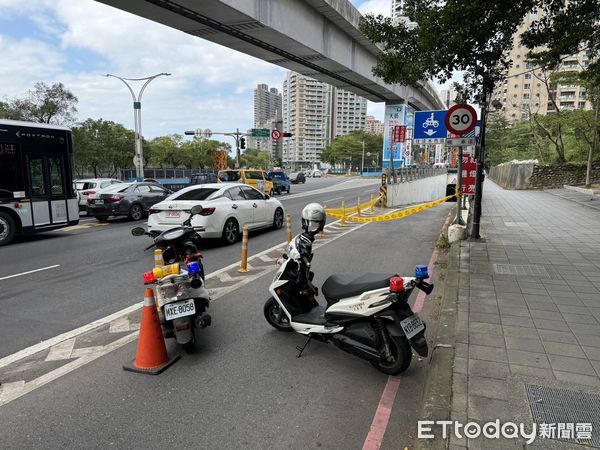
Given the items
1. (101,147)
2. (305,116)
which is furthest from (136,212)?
(305,116)

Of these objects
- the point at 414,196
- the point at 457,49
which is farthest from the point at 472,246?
the point at 414,196

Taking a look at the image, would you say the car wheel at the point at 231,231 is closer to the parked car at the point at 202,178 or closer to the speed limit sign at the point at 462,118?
the speed limit sign at the point at 462,118

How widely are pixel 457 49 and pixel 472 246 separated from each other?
14.2 feet

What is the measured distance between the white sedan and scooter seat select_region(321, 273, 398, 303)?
5.09 meters

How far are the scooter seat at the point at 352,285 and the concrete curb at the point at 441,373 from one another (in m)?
0.94

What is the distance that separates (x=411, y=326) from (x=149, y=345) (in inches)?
99.2

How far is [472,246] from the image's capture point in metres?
9.45

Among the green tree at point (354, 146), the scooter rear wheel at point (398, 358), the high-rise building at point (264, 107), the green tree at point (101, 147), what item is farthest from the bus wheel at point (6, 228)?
the high-rise building at point (264, 107)

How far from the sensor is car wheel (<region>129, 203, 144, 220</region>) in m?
15.6

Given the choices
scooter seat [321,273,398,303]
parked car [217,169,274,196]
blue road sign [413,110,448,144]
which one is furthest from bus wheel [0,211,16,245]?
blue road sign [413,110,448,144]

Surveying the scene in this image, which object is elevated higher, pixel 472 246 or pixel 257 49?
pixel 257 49

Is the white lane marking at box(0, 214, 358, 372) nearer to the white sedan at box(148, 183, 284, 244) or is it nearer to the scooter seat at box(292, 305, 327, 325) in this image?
the scooter seat at box(292, 305, 327, 325)

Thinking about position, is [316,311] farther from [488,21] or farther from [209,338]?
[488,21]

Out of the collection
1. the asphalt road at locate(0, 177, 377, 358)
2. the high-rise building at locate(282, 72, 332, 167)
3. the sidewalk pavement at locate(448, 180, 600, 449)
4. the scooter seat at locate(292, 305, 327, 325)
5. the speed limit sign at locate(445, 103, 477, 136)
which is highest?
the high-rise building at locate(282, 72, 332, 167)
